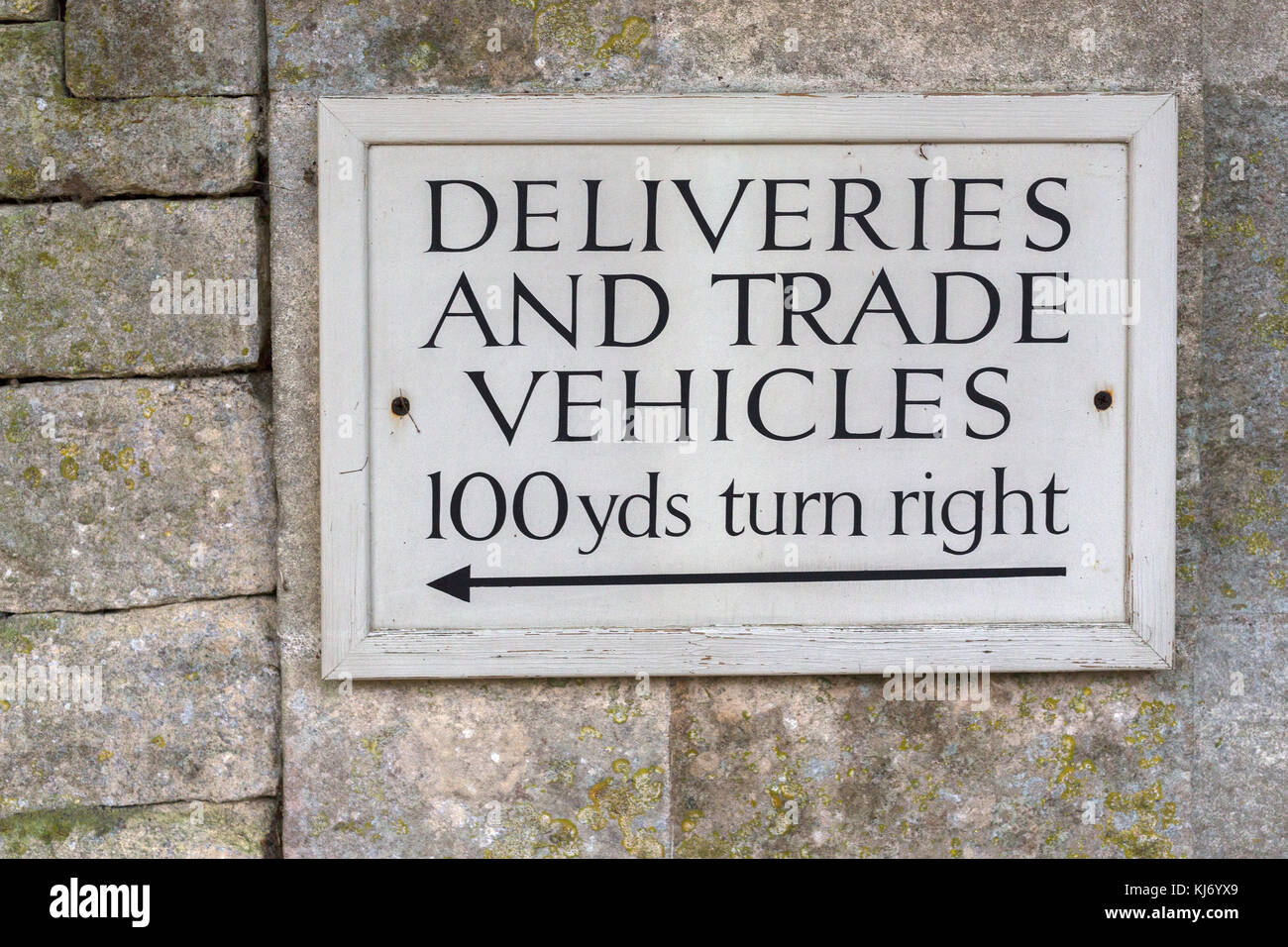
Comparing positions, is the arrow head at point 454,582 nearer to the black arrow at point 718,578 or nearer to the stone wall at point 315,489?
the black arrow at point 718,578

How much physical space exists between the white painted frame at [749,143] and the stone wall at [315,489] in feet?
0.21

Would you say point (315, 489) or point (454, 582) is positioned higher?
point (315, 489)

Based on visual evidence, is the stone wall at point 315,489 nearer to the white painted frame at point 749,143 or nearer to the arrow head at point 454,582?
the white painted frame at point 749,143

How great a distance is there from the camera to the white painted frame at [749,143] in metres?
1.71

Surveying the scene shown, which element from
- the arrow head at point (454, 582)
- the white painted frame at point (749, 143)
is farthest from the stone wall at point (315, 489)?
the arrow head at point (454, 582)

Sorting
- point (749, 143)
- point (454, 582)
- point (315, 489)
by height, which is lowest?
point (454, 582)

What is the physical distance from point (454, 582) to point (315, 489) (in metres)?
0.33

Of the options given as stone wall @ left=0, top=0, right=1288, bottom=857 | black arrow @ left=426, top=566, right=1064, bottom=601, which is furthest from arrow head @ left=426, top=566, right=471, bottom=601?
stone wall @ left=0, top=0, right=1288, bottom=857

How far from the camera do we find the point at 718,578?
1.77 m

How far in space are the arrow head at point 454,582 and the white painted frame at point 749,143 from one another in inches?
3.4

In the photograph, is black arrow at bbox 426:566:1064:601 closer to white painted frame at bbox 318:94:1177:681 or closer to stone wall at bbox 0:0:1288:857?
white painted frame at bbox 318:94:1177:681

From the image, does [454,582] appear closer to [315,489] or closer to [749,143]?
[315,489]

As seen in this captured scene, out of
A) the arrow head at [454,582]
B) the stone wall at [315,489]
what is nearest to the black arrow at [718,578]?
the arrow head at [454,582]

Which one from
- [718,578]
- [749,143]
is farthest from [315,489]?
[749,143]
